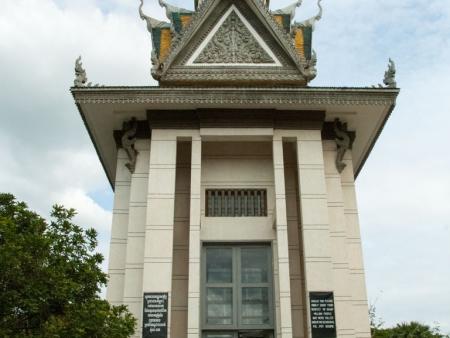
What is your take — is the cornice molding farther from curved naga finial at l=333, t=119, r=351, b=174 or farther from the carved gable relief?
the carved gable relief

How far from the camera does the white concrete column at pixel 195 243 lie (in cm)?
1330

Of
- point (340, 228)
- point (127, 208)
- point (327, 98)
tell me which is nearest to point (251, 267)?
point (340, 228)

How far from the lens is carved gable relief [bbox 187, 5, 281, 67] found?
16.6 metres

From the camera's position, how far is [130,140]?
15.9 metres

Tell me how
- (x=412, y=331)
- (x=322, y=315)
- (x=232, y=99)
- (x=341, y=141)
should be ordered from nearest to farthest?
(x=322, y=315), (x=232, y=99), (x=341, y=141), (x=412, y=331)

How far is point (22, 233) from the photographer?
1094cm

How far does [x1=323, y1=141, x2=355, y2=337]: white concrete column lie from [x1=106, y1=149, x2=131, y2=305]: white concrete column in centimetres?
528

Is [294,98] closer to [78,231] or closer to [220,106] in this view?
[220,106]

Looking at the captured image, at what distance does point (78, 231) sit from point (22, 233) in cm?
103

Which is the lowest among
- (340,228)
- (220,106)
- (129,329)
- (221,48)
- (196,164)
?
(129,329)

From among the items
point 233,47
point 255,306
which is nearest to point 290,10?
point 233,47

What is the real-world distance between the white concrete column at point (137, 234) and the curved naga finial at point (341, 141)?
5087 millimetres

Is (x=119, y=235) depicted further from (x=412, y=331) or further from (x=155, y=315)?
(x=412, y=331)

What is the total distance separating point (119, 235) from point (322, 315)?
18.0 feet
